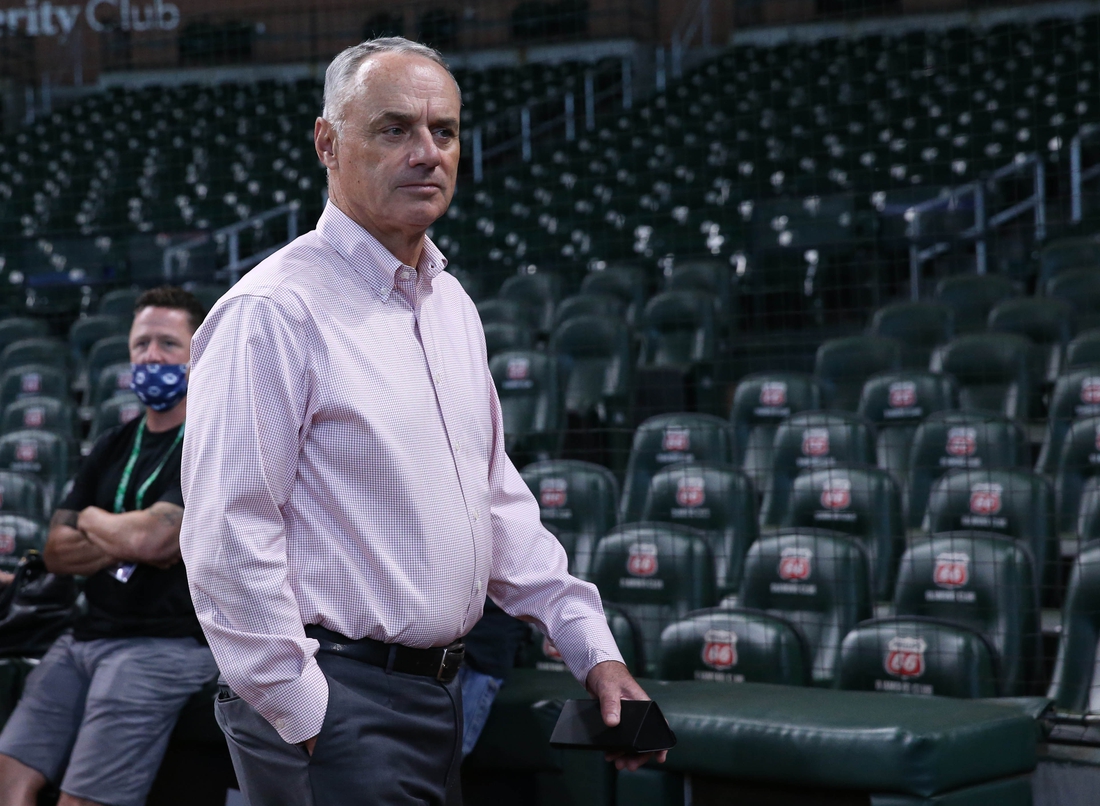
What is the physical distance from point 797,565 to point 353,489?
7.48ft

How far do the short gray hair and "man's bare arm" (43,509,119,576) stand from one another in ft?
4.65

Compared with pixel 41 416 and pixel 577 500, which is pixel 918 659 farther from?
pixel 41 416

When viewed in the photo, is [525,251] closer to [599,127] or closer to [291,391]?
[599,127]

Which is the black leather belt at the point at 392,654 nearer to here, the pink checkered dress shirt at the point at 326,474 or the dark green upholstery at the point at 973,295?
the pink checkered dress shirt at the point at 326,474

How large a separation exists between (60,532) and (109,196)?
7998 millimetres

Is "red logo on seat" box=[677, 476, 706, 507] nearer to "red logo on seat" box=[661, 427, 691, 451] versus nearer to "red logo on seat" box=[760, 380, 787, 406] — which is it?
"red logo on seat" box=[661, 427, 691, 451]

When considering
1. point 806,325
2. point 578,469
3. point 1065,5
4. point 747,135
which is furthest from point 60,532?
point 1065,5

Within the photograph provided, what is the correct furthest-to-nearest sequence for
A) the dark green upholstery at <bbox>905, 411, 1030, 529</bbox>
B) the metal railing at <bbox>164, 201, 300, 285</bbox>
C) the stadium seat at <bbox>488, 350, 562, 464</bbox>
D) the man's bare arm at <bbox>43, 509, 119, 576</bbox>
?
the metal railing at <bbox>164, 201, 300, 285</bbox> < the stadium seat at <bbox>488, 350, 562, 464</bbox> < the dark green upholstery at <bbox>905, 411, 1030, 529</bbox> < the man's bare arm at <bbox>43, 509, 119, 576</bbox>

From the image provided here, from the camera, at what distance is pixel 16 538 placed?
14.3 ft

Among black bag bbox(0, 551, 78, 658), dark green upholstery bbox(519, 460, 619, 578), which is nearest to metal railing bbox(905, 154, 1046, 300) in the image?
dark green upholstery bbox(519, 460, 619, 578)

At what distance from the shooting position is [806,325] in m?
6.70

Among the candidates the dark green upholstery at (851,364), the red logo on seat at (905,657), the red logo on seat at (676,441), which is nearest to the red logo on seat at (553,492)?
the red logo on seat at (676,441)

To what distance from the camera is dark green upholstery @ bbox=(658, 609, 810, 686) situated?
3.27 metres

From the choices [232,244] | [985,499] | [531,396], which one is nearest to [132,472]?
[985,499]
